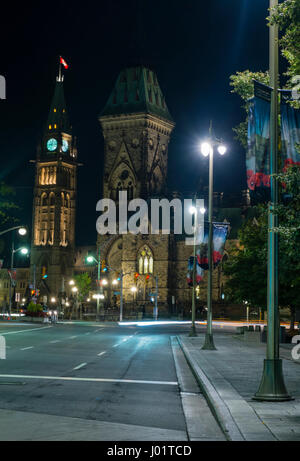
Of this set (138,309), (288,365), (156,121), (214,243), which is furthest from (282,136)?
(156,121)

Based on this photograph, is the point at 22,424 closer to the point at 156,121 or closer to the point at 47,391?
the point at 47,391

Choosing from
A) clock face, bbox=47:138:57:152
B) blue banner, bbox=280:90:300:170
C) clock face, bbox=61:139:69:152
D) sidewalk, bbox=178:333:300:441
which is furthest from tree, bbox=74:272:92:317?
blue banner, bbox=280:90:300:170

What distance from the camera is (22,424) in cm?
992

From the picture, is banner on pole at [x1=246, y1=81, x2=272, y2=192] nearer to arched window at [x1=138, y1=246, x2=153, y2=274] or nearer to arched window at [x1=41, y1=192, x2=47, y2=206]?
arched window at [x1=138, y1=246, x2=153, y2=274]

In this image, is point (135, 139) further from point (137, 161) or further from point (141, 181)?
point (141, 181)

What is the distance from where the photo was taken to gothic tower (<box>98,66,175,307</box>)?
105 metres

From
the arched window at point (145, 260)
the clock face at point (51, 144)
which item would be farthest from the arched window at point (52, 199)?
the arched window at point (145, 260)

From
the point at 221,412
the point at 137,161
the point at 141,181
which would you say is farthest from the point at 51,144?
the point at 221,412

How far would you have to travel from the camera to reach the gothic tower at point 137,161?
344 ft

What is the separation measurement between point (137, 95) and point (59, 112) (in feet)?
113

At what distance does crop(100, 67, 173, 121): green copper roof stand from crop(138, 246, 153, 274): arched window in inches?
925

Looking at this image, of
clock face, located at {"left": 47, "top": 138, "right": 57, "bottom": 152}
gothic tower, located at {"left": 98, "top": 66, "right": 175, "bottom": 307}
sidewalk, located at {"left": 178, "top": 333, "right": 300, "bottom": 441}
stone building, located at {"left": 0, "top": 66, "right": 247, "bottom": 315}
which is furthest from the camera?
clock face, located at {"left": 47, "top": 138, "right": 57, "bottom": 152}

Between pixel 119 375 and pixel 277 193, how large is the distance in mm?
7551

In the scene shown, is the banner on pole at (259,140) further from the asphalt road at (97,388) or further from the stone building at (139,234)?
the stone building at (139,234)
